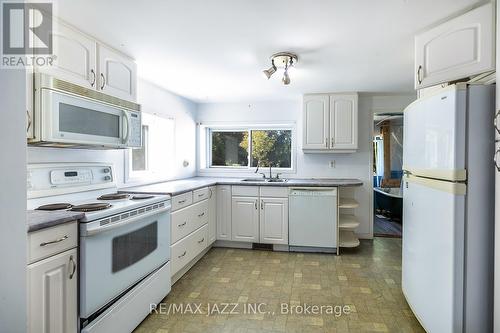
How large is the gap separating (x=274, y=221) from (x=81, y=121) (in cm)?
242

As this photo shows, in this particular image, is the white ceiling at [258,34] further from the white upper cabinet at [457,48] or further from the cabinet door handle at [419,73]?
the cabinet door handle at [419,73]

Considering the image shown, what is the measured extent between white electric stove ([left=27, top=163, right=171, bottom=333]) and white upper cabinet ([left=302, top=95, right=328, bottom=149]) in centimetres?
222

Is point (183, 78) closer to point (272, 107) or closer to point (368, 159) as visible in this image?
point (272, 107)

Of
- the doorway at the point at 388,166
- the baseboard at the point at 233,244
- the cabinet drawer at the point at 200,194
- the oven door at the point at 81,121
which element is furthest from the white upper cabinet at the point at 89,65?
the doorway at the point at 388,166

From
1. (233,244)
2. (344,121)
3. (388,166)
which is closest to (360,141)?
(344,121)

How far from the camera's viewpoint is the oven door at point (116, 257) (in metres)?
1.52

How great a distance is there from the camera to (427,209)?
173 cm

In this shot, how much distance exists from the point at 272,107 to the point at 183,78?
1608mm

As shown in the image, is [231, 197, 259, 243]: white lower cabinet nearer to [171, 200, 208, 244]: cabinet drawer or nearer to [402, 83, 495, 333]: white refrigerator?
[171, 200, 208, 244]: cabinet drawer

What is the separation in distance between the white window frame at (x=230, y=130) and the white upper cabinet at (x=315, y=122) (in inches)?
15.9

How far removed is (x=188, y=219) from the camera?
2.84 m

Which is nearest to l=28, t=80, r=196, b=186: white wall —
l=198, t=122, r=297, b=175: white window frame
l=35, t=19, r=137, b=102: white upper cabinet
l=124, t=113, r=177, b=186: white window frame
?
l=124, t=113, r=177, b=186: white window frame

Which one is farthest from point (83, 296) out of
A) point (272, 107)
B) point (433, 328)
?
point (272, 107)

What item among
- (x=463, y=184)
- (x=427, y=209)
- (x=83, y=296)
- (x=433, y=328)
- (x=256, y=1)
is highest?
(x=256, y=1)
